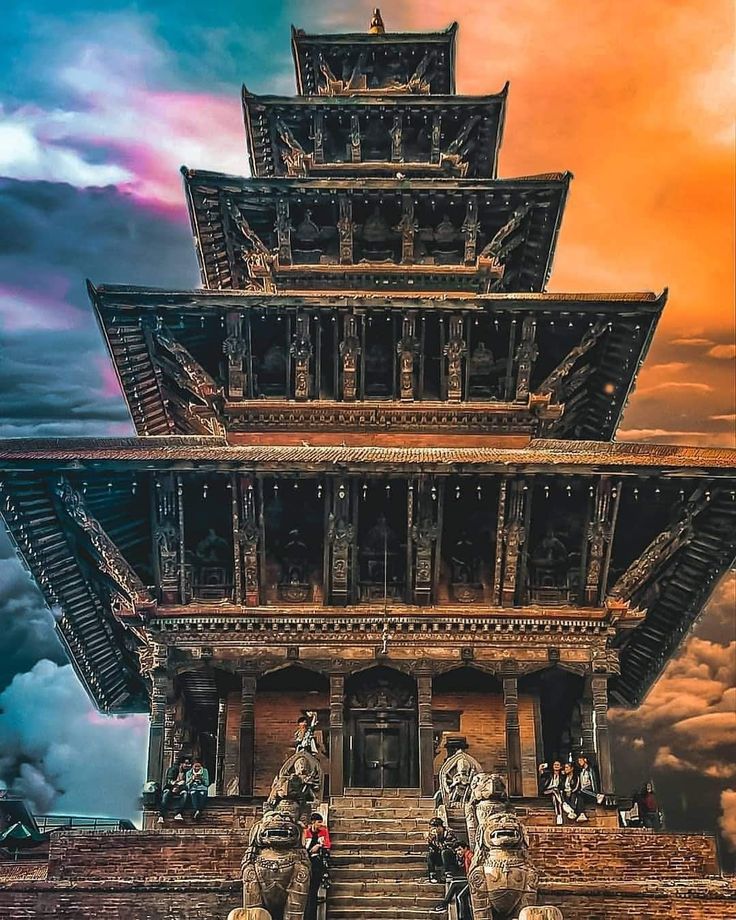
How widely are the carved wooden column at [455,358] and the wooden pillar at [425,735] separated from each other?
5.77 metres

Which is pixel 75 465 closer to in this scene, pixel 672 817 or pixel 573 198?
pixel 672 817

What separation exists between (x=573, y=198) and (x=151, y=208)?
1777 cm

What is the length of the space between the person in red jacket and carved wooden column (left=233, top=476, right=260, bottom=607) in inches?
214

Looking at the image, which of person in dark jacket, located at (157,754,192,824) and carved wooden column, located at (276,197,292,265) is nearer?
person in dark jacket, located at (157,754,192,824)

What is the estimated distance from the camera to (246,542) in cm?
2072

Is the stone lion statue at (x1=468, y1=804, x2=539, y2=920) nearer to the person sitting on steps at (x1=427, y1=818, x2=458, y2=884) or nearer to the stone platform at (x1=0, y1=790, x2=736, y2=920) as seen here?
the stone platform at (x1=0, y1=790, x2=736, y2=920)

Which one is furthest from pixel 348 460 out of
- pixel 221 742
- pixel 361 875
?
pixel 361 875

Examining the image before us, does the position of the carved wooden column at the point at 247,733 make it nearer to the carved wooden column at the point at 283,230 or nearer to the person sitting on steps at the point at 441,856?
the person sitting on steps at the point at 441,856

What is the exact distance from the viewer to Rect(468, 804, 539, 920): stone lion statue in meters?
13.1

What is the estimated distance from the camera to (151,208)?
5216 cm

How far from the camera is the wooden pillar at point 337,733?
64.5 feet

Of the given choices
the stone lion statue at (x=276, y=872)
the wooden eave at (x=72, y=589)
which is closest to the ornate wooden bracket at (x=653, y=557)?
the stone lion statue at (x=276, y=872)

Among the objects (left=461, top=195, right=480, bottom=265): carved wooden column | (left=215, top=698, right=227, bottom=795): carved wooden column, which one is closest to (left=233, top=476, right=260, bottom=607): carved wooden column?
(left=215, top=698, right=227, bottom=795): carved wooden column

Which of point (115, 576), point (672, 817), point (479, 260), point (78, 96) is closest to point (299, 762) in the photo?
point (115, 576)
